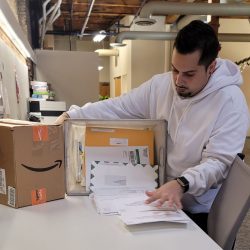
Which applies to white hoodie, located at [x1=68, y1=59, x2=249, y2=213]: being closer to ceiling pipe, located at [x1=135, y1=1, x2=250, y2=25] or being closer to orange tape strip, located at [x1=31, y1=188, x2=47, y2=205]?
orange tape strip, located at [x1=31, y1=188, x2=47, y2=205]

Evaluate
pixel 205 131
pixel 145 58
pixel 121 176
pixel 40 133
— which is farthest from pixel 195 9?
pixel 40 133

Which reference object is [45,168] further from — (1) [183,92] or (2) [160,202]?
(1) [183,92]

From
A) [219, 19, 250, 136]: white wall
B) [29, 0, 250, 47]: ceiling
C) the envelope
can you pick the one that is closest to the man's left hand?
the envelope

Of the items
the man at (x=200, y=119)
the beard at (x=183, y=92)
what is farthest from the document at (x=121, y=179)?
the beard at (x=183, y=92)

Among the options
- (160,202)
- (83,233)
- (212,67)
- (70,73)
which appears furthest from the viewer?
(70,73)

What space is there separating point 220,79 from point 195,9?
3321 mm

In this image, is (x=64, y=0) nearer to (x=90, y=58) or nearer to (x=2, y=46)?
(x=90, y=58)

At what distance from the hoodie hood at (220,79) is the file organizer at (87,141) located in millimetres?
192

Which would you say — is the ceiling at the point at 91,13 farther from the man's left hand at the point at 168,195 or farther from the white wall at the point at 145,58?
the man's left hand at the point at 168,195

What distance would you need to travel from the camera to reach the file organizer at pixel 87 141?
3.67 feet

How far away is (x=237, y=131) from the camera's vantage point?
1.07 metres

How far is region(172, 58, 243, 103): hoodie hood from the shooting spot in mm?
1132

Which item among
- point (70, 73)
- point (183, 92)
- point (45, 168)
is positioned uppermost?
point (70, 73)

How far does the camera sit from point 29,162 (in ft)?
3.21
